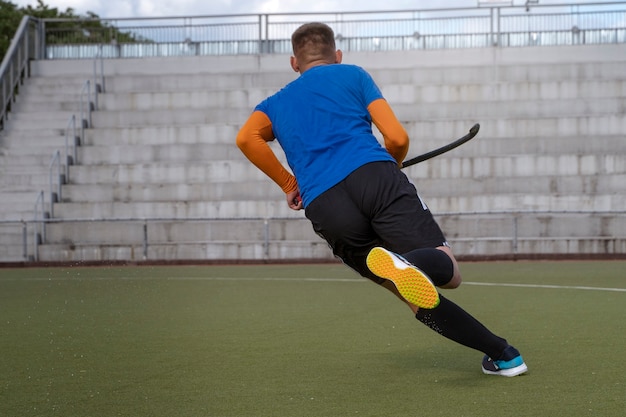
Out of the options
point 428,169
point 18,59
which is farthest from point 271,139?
point 18,59

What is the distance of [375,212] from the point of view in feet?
16.0

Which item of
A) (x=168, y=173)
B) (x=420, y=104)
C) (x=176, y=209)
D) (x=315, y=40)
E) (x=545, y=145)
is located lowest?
(x=176, y=209)

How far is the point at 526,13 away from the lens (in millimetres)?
27656

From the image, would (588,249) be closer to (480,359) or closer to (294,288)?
(294,288)

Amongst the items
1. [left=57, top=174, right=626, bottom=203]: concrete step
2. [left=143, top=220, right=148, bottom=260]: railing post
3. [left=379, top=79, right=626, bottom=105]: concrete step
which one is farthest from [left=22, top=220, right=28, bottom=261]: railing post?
[left=379, top=79, right=626, bottom=105]: concrete step

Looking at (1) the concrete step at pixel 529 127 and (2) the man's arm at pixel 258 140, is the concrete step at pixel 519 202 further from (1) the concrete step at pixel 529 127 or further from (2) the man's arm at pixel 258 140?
(2) the man's arm at pixel 258 140

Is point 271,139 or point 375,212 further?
point 271,139

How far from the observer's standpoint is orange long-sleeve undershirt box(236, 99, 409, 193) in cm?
498

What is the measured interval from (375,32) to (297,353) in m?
22.1

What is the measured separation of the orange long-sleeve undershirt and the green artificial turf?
1.07 metres

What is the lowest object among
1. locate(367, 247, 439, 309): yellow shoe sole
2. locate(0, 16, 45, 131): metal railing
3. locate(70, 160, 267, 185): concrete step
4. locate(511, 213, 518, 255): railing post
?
locate(511, 213, 518, 255): railing post

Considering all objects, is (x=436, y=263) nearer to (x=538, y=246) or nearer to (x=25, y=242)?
(x=538, y=246)

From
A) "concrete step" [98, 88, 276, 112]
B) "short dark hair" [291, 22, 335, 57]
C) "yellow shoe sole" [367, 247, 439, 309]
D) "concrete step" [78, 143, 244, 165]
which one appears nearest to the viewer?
"yellow shoe sole" [367, 247, 439, 309]

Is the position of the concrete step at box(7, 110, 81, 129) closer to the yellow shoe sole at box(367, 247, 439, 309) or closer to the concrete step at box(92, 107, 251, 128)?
the concrete step at box(92, 107, 251, 128)
